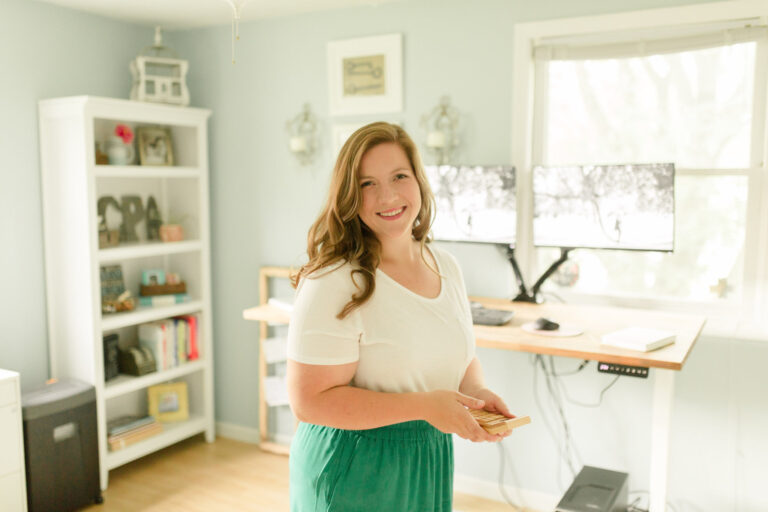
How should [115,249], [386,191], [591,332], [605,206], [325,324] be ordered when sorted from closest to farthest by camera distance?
1. [325,324]
2. [386,191]
3. [591,332]
4. [605,206]
5. [115,249]

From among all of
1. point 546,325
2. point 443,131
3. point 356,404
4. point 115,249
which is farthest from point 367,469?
point 115,249

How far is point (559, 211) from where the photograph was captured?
2.72 meters

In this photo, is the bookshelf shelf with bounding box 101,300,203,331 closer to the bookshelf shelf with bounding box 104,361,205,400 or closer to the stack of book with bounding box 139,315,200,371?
the stack of book with bounding box 139,315,200,371

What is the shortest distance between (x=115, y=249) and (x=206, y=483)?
1214 mm

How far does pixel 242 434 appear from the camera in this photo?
3797mm

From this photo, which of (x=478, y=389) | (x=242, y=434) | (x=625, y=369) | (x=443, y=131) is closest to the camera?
(x=478, y=389)

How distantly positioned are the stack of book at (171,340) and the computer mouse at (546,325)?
6.61ft

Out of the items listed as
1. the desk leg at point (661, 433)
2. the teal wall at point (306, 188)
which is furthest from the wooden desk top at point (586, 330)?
the teal wall at point (306, 188)

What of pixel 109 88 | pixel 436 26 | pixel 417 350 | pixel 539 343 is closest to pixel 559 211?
pixel 539 343

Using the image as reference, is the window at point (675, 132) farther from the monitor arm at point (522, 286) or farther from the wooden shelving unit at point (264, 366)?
the wooden shelving unit at point (264, 366)

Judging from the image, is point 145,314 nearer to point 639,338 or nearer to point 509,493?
point 509,493

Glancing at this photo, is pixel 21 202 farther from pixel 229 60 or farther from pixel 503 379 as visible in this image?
pixel 503 379

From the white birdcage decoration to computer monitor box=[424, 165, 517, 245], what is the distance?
144cm

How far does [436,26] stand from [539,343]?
5.14 ft
